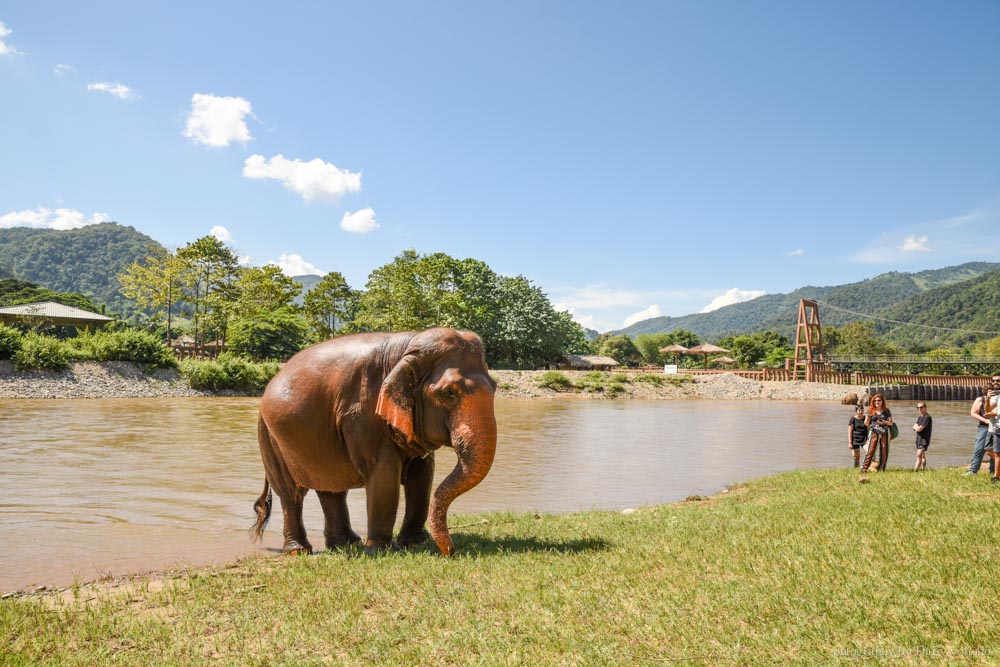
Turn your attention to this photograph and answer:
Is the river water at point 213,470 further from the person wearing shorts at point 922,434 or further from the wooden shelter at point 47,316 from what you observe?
the wooden shelter at point 47,316

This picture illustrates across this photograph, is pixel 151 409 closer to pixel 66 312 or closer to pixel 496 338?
pixel 66 312

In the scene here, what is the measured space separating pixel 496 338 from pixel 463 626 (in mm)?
61567

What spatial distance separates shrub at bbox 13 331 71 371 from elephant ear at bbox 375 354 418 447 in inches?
1538

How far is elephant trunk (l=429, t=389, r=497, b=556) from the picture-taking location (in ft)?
19.4

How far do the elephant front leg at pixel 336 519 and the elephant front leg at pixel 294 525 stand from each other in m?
0.24

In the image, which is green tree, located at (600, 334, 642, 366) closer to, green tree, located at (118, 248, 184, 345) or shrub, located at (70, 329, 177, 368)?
green tree, located at (118, 248, 184, 345)

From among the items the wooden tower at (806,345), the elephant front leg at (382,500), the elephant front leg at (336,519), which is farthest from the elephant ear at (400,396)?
the wooden tower at (806,345)

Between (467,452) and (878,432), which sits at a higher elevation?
(467,452)

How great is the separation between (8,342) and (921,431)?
42.8 m

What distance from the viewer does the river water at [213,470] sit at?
8.38m

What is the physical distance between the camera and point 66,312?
53.1 m

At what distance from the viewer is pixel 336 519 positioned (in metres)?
7.22

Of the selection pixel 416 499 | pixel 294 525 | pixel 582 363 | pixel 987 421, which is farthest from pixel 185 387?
pixel 582 363

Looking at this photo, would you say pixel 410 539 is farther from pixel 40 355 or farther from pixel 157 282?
pixel 157 282
